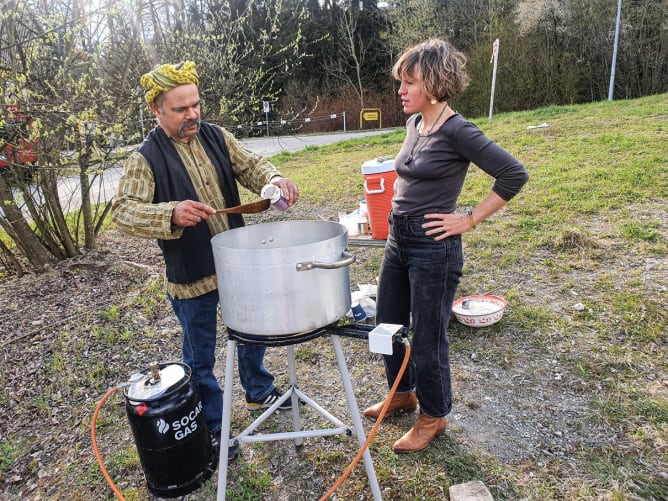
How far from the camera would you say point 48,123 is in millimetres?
4285

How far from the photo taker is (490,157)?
1798 mm

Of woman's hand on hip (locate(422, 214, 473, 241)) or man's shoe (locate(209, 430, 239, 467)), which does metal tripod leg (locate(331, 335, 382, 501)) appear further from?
man's shoe (locate(209, 430, 239, 467))

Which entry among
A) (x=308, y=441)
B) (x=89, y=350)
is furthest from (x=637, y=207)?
(x=89, y=350)

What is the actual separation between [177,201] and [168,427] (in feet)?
3.12

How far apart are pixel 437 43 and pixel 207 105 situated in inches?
198

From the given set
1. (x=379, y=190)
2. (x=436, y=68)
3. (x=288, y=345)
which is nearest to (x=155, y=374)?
(x=288, y=345)

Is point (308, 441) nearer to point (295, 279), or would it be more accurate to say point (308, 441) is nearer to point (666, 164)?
point (295, 279)

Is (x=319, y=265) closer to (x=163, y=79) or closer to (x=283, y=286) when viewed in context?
(x=283, y=286)

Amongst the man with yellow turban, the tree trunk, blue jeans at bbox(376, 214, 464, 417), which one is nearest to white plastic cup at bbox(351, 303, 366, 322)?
blue jeans at bbox(376, 214, 464, 417)

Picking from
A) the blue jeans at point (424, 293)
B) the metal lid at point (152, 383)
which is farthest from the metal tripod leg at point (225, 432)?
the blue jeans at point (424, 293)

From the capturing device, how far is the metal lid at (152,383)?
1.96 meters

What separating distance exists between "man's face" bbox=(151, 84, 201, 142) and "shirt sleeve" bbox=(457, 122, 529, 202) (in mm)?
1076

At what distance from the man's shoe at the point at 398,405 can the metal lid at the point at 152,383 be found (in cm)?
100

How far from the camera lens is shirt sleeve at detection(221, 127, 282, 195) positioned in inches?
86.9
